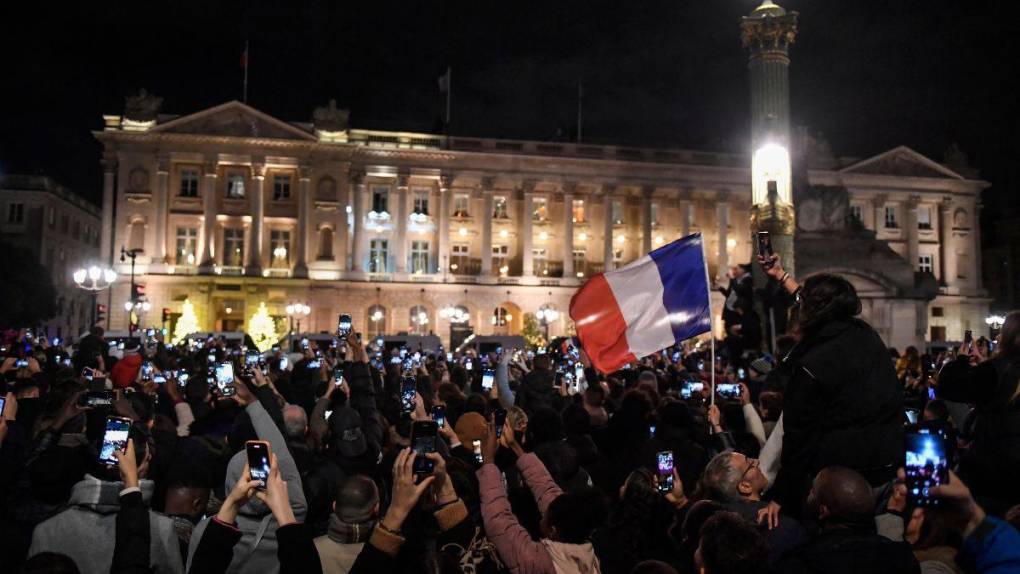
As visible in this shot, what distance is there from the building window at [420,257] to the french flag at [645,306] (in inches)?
2205

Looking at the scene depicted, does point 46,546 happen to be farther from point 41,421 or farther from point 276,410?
point 41,421

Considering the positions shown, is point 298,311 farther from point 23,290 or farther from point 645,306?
point 645,306

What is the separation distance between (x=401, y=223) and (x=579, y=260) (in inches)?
582

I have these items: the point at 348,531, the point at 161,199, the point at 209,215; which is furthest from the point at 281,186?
the point at 348,531

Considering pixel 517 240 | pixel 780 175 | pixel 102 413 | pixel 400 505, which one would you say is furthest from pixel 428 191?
pixel 400 505

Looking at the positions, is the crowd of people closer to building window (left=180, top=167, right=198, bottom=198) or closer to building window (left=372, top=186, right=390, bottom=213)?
building window (left=180, top=167, right=198, bottom=198)

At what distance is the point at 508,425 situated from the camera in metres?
4.88

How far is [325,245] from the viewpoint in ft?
208

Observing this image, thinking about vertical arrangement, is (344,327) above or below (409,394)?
above

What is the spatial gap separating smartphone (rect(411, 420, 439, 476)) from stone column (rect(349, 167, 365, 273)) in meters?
60.8

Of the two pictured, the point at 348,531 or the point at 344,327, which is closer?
the point at 348,531

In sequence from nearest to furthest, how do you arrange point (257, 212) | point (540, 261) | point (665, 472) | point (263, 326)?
point (665, 472) < point (263, 326) < point (257, 212) < point (540, 261)

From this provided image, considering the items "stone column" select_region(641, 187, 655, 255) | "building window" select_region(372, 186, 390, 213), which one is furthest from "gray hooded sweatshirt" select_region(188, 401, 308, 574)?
"stone column" select_region(641, 187, 655, 255)

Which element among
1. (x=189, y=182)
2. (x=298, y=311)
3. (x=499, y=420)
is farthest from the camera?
(x=189, y=182)
